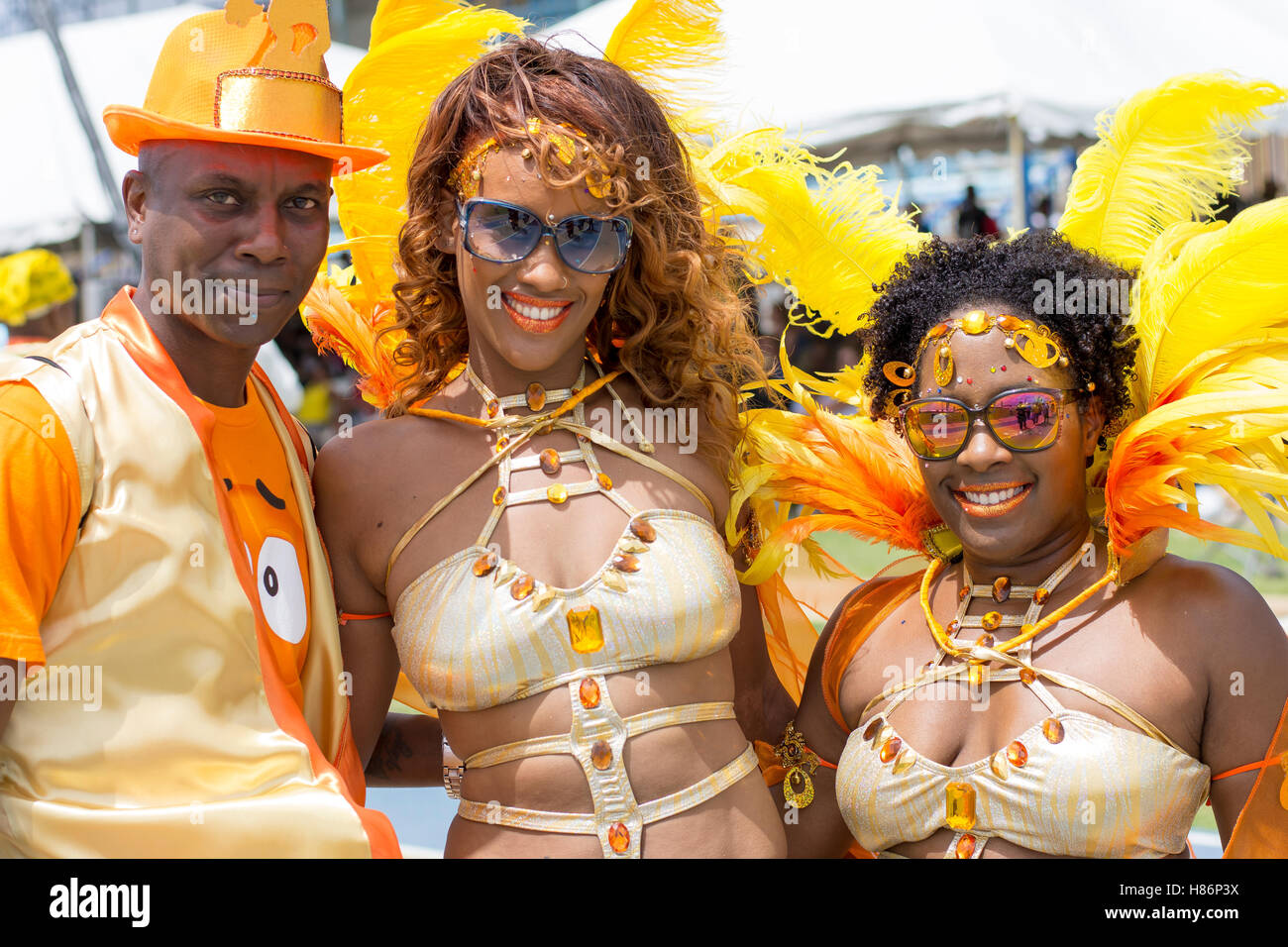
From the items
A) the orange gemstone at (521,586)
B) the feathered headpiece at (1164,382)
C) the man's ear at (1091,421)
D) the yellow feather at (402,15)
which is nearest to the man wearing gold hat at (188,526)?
the orange gemstone at (521,586)

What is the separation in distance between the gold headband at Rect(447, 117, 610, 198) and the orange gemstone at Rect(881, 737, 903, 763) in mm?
1180

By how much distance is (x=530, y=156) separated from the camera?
2354 mm

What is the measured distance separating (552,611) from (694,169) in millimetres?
1140

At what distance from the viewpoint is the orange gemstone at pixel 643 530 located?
2.39 metres

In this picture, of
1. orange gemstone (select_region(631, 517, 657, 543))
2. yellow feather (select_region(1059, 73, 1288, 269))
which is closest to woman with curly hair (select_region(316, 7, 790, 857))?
orange gemstone (select_region(631, 517, 657, 543))

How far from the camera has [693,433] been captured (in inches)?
103

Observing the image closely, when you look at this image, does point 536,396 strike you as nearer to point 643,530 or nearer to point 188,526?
point 643,530

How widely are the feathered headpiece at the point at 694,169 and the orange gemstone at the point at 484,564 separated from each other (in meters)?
0.61

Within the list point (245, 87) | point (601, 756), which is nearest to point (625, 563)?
point (601, 756)

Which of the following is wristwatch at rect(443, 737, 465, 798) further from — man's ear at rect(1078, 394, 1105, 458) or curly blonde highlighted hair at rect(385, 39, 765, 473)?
man's ear at rect(1078, 394, 1105, 458)

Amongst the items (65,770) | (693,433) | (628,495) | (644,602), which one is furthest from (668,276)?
(65,770)

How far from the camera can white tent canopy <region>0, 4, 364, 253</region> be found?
983cm

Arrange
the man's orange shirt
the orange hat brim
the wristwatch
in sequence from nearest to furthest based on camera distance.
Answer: the man's orange shirt → the orange hat brim → the wristwatch
